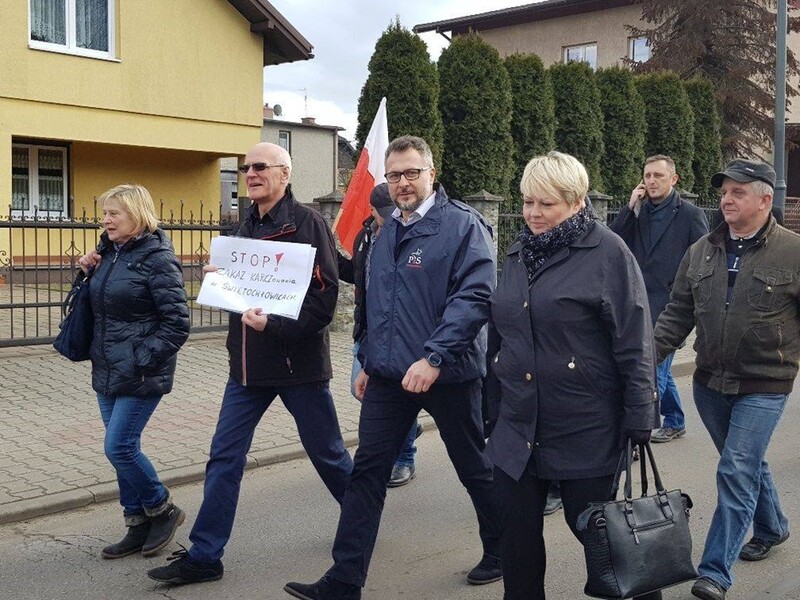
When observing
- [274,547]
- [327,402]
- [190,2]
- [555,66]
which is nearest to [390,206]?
[327,402]

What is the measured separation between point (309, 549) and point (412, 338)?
155 cm

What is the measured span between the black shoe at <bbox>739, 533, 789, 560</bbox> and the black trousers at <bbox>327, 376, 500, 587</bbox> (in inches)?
56.2

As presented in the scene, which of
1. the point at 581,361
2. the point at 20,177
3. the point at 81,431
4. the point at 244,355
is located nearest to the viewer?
the point at 581,361

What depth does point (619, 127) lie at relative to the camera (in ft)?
62.1

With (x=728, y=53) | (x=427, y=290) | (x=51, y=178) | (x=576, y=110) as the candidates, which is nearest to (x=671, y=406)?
(x=427, y=290)

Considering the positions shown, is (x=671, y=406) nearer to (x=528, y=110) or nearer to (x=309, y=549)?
(x=309, y=549)

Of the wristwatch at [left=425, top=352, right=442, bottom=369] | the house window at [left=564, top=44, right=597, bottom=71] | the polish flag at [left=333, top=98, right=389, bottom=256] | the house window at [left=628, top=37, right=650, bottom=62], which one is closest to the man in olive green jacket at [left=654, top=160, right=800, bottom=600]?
the wristwatch at [left=425, top=352, right=442, bottom=369]

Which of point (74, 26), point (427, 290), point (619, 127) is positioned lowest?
point (427, 290)

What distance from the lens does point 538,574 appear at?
3.45m

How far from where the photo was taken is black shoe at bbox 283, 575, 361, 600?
390cm

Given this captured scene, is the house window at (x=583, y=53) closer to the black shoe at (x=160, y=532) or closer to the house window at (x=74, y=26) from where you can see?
the house window at (x=74, y=26)

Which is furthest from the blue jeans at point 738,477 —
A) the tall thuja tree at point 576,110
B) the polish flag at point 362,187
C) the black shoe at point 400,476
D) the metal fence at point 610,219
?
the tall thuja tree at point 576,110

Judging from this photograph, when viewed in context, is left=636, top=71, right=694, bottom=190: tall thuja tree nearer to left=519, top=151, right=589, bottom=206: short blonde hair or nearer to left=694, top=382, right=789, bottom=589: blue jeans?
left=694, top=382, right=789, bottom=589: blue jeans

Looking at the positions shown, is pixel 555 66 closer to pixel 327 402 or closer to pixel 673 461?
pixel 673 461
